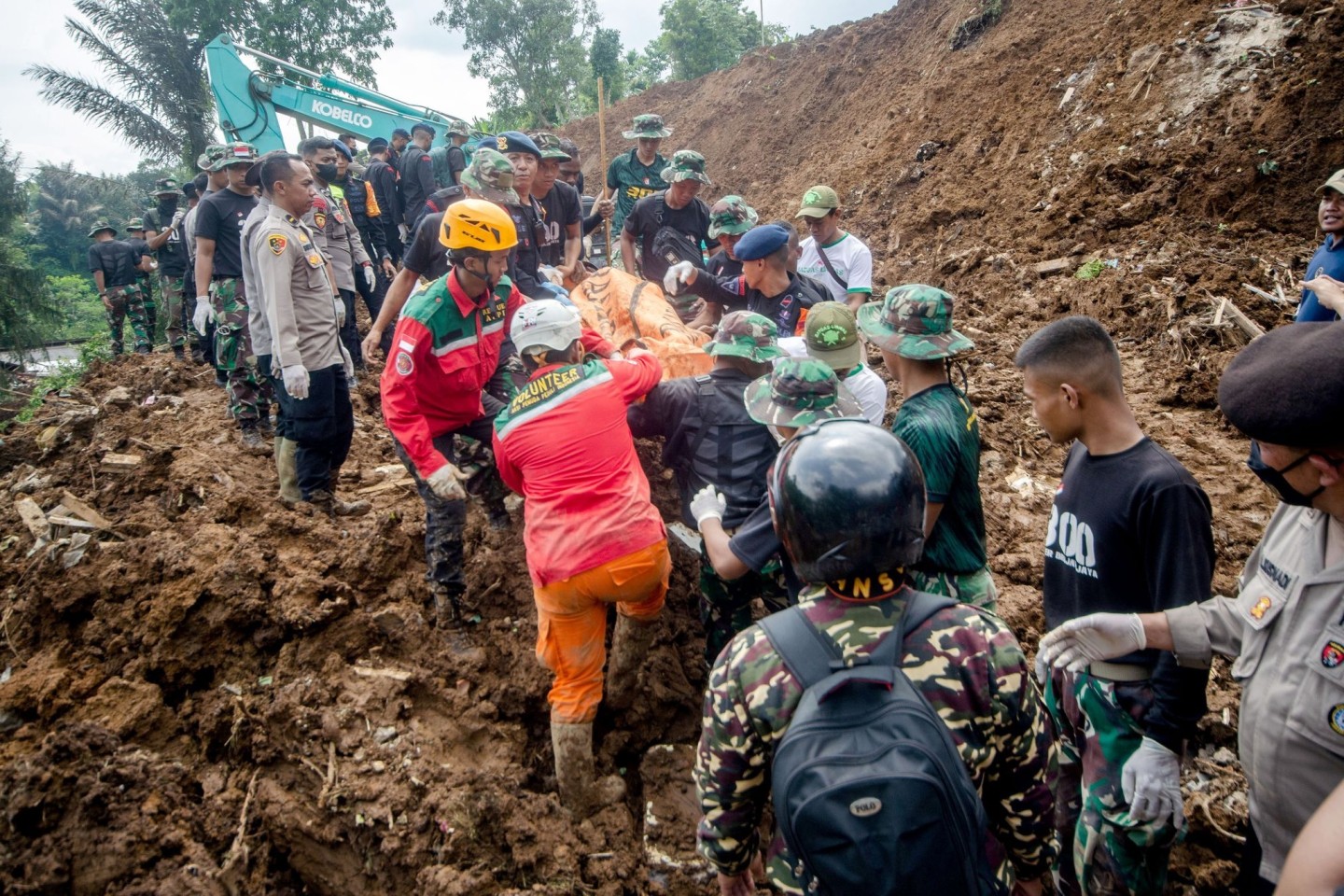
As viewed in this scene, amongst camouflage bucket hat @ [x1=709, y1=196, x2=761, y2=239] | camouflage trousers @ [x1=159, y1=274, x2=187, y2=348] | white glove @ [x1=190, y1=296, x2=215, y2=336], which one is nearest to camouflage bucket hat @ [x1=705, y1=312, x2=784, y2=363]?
camouflage bucket hat @ [x1=709, y1=196, x2=761, y2=239]

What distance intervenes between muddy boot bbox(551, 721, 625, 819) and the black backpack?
174 cm

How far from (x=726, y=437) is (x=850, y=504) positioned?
162cm

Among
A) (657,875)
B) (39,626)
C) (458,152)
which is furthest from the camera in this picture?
(458,152)

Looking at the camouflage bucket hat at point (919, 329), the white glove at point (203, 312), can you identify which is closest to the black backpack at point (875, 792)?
the camouflage bucket hat at point (919, 329)

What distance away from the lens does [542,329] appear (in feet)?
9.74

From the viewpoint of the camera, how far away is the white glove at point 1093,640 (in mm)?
1805

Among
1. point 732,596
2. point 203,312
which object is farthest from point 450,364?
point 203,312

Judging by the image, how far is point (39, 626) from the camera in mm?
3904

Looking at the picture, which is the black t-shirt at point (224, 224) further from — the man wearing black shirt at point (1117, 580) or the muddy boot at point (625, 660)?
the man wearing black shirt at point (1117, 580)

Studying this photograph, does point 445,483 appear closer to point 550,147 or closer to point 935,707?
point 935,707

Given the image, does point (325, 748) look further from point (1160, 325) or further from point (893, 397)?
point (1160, 325)

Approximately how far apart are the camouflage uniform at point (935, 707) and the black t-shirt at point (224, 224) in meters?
5.44

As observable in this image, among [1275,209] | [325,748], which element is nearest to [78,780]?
[325,748]

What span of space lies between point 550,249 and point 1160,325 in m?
5.10
